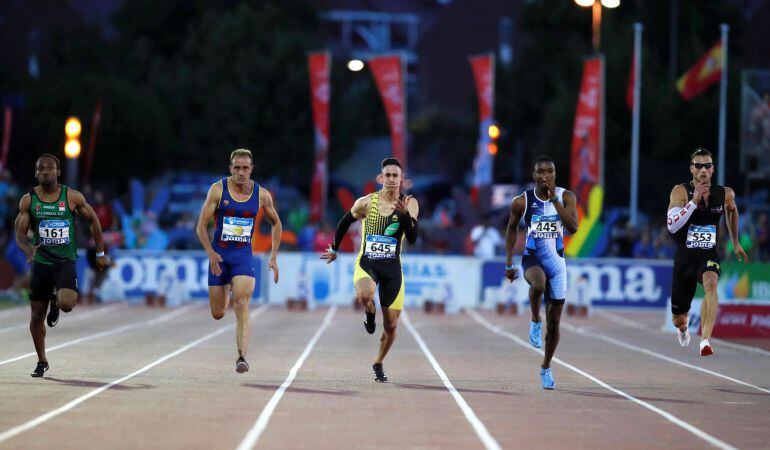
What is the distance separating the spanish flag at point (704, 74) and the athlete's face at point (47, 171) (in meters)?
31.9

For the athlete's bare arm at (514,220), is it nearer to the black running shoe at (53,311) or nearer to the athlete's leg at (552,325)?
the athlete's leg at (552,325)

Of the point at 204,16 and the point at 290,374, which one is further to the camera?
the point at 204,16

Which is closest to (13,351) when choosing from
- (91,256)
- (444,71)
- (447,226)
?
(91,256)

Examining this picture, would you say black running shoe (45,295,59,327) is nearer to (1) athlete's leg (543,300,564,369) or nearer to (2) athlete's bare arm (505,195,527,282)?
(2) athlete's bare arm (505,195,527,282)

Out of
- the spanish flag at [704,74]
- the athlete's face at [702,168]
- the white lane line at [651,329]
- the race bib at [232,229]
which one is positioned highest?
the spanish flag at [704,74]

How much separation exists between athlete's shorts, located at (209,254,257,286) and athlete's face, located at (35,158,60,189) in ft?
6.01

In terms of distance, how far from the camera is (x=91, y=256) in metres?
32.8

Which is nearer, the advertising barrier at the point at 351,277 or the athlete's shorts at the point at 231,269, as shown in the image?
the athlete's shorts at the point at 231,269

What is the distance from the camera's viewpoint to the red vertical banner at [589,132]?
4147 cm

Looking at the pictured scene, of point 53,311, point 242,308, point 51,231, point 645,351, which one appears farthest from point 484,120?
point 51,231

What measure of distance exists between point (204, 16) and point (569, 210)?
7072cm

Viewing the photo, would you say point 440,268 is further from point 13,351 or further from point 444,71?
point 444,71

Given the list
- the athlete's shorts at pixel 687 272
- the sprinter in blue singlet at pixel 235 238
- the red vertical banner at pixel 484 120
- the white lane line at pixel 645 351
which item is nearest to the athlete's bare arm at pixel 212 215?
the sprinter in blue singlet at pixel 235 238

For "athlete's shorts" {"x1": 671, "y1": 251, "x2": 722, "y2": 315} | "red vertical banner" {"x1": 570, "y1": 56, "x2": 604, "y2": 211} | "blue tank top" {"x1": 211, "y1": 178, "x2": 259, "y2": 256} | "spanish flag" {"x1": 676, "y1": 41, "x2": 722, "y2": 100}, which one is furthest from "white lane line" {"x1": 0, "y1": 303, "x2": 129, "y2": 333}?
"spanish flag" {"x1": 676, "y1": 41, "x2": 722, "y2": 100}
